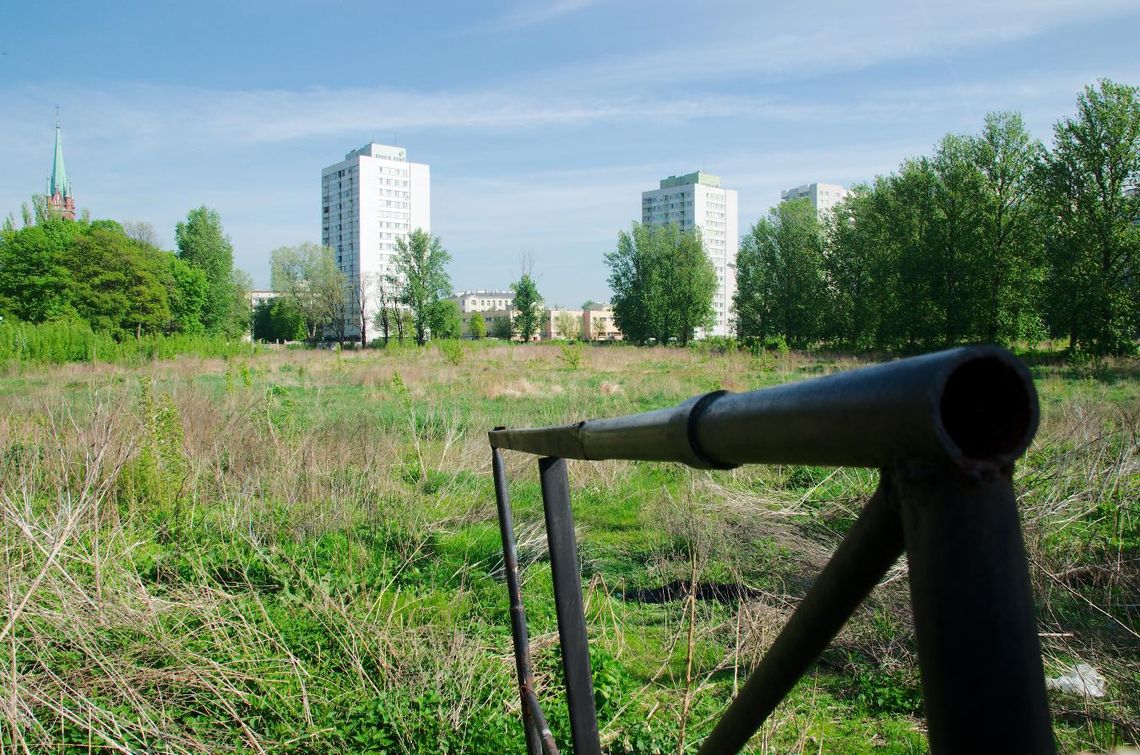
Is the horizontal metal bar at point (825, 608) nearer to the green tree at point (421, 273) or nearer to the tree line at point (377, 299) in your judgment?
the tree line at point (377, 299)

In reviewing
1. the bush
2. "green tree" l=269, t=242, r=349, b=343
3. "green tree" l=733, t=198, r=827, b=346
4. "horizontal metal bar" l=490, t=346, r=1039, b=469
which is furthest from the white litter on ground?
"green tree" l=269, t=242, r=349, b=343

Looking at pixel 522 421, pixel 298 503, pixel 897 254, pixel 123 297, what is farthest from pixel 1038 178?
pixel 123 297

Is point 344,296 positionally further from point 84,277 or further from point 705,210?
point 705,210

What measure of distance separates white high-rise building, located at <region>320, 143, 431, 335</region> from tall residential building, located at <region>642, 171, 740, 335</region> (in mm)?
42773

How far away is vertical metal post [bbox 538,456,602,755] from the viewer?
156 centimetres

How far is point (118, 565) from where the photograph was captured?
4441 mm

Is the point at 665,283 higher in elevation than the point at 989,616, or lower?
higher

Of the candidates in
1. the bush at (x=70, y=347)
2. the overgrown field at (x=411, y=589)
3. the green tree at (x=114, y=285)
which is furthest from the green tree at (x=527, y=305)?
the overgrown field at (x=411, y=589)

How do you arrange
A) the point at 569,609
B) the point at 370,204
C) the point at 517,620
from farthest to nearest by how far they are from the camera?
the point at 370,204 → the point at 517,620 → the point at 569,609

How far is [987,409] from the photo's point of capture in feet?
1.65

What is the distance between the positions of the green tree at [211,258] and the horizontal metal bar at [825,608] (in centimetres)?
7555

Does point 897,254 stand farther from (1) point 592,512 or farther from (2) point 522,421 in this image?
(1) point 592,512

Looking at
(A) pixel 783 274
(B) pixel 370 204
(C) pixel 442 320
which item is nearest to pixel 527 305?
(C) pixel 442 320

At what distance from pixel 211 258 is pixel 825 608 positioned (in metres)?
77.9
